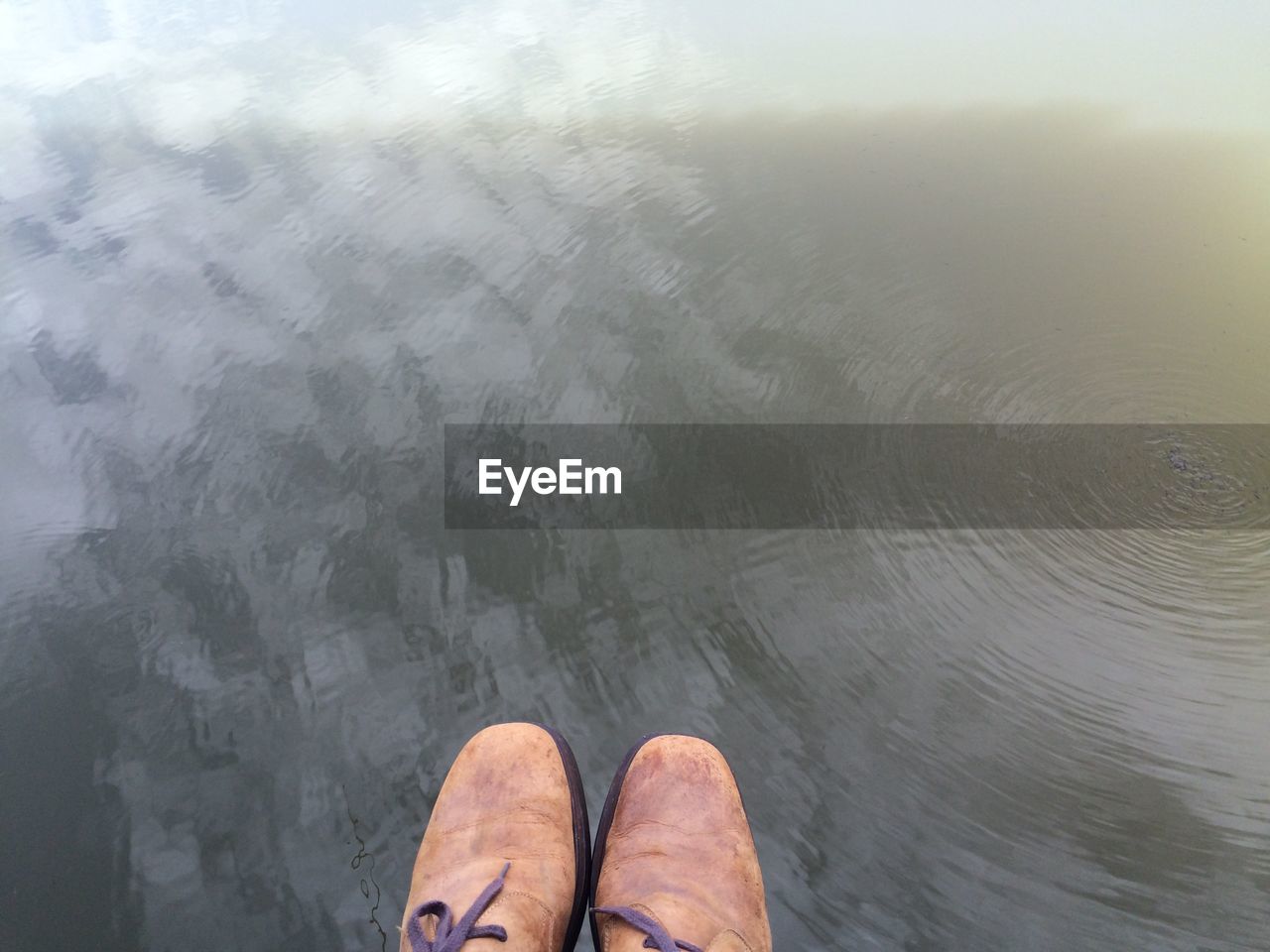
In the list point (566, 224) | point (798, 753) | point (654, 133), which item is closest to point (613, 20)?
point (654, 133)

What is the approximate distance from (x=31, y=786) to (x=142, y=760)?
5.0 inches

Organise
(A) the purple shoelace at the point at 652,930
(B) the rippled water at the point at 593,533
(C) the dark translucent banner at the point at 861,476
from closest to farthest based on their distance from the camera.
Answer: (A) the purple shoelace at the point at 652,930 → (B) the rippled water at the point at 593,533 → (C) the dark translucent banner at the point at 861,476

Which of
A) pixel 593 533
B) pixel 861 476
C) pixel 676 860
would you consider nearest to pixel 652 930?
pixel 676 860

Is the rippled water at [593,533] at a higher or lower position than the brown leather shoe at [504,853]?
higher

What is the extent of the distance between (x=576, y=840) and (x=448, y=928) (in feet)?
0.53

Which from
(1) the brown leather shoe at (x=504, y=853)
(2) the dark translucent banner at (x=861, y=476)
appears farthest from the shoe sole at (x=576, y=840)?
(2) the dark translucent banner at (x=861, y=476)

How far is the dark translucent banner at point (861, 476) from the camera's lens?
110cm

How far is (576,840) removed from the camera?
900mm

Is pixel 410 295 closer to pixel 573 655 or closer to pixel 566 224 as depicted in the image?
pixel 566 224

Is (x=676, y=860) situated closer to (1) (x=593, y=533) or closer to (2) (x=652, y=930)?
(2) (x=652, y=930)

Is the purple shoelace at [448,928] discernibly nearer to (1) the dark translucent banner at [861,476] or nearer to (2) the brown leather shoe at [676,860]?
(2) the brown leather shoe at [676,860]

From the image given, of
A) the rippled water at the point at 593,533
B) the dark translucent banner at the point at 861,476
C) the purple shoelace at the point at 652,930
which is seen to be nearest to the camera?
the purple shoelace at the point at 652,930

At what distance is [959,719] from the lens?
3.19 ft

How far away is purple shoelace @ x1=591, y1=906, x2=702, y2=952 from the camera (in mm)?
778
